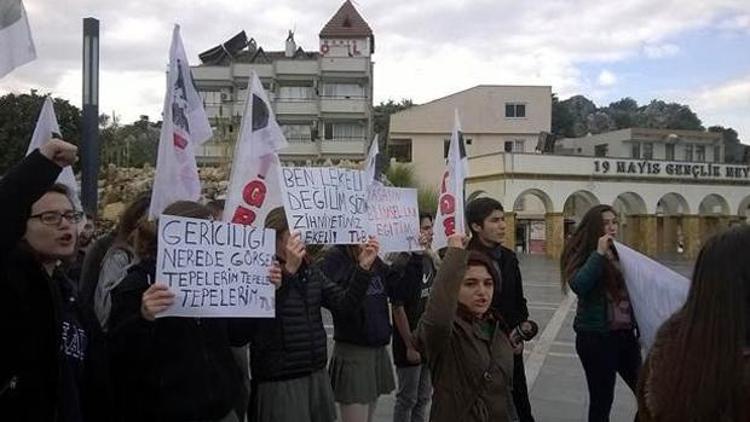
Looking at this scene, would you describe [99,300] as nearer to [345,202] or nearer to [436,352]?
[345,202]

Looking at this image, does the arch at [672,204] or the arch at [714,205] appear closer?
the arch at [672,204]

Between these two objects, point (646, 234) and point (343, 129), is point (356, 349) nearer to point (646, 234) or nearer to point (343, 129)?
point (646, 234)

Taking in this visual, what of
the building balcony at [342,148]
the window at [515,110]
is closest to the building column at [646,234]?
the window at [515,110]

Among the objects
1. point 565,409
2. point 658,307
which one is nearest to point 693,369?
point 658,307

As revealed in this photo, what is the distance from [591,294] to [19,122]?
49.7 metres

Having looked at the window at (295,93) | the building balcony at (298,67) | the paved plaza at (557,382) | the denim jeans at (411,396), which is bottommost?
the paved plaza at (557,382)

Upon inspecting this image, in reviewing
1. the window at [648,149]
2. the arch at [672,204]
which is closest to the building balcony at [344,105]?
the window at [648,149]

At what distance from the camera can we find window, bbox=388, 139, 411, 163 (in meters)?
55.4

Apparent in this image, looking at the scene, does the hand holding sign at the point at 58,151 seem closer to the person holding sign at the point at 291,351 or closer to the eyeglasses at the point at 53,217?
the eyeglasses at the point at 53,217

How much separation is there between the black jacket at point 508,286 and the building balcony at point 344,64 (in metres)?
54.4

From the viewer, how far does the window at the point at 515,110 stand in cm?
5328

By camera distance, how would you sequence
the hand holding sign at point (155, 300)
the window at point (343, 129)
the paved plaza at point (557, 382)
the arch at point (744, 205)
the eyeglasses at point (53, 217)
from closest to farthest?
the eyeglasses at point (53, 217), the hand holding sign at point (155, 300), the paved plaza at point (557, 382), the arch at point (744, 205), the window at point (343, 129)

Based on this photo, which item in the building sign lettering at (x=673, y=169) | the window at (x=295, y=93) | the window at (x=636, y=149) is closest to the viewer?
the building sign lettering at (x=673, y=169)

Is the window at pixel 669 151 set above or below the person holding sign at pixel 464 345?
above
